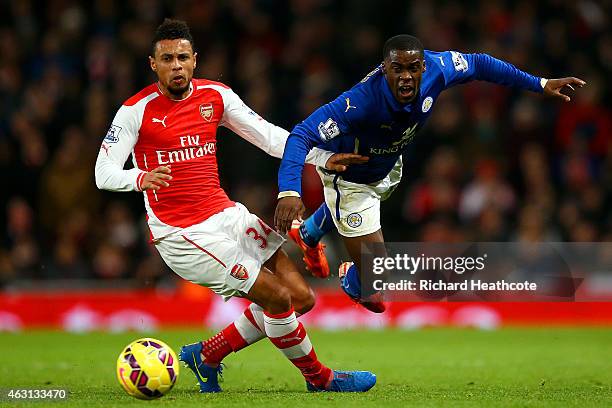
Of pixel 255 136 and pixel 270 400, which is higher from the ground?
pixel 255 136

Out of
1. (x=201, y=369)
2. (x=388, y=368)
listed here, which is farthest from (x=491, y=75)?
(x=201, y=369)

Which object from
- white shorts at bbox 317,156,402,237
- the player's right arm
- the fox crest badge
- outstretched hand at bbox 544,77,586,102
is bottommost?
the fox crest badge

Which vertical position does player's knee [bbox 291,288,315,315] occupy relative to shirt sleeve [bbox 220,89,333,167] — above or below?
below

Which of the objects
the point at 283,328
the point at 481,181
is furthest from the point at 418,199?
the point at 283,328

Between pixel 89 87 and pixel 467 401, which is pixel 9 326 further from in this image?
pixel 467 401

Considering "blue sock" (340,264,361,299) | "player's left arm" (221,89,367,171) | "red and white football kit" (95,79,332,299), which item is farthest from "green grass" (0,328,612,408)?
"player's left arm" (221,89,367,171)

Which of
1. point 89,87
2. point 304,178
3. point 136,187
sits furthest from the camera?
point 89,87

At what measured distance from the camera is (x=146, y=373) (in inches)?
263

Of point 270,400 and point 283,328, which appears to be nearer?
Result: point 270,400

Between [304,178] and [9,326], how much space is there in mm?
4290

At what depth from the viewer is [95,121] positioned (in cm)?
1380

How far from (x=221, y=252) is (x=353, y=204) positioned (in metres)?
1.37

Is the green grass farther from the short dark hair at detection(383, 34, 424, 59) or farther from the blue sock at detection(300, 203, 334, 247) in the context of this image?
the short dark hair at detection(383, 34, 424, 59)

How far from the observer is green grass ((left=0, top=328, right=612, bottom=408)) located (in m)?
6.81
